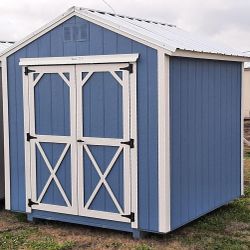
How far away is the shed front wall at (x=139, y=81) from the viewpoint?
23.0 ft

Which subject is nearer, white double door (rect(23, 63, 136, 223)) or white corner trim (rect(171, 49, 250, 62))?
white corner trim (rect(171, 49, 250, 62))

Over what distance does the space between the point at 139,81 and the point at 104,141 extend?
89cm

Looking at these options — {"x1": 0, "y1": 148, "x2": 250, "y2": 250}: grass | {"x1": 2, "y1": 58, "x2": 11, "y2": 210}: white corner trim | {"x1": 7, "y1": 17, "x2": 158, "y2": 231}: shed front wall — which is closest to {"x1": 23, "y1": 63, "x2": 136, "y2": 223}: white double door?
{"x1": 7, "y1": 17, "x2": 158, "y2": 231}: shed front wall

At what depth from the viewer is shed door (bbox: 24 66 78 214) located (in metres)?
7.62

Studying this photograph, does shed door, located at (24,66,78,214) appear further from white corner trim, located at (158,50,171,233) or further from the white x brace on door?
white corner trim, located at (158,50,171,233)

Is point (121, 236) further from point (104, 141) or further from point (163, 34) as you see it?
point (163, 34)

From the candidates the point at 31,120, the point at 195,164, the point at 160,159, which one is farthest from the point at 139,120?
the point at 31,120

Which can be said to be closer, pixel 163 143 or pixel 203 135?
pixel 163 143

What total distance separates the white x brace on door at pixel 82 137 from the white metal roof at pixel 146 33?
0.36 m

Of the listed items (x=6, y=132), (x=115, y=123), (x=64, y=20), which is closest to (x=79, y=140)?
(x=115, y=123)

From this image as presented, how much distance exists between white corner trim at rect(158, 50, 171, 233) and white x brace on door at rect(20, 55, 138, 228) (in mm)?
337

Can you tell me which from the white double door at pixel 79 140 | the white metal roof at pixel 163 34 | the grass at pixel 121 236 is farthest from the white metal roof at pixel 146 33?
the grass at pixel 121 236

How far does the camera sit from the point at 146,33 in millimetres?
7191

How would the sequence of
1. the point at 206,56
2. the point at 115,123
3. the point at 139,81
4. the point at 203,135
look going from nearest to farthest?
1. the point at 139,81
2. the point at 115,123
3. the point at 206,56
4. the point at 203,135
